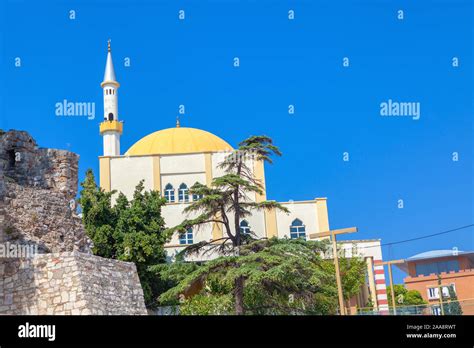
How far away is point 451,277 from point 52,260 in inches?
1507

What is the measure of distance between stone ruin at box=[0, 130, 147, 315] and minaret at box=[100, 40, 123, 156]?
97.8ft

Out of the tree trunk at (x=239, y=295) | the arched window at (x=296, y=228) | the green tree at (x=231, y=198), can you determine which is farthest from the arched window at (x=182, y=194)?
the tree trunk at (x=239, y=295)

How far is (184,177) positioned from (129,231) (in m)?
12.7

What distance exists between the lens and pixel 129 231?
2773 centimetres

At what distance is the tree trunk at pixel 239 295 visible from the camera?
18.2 metres

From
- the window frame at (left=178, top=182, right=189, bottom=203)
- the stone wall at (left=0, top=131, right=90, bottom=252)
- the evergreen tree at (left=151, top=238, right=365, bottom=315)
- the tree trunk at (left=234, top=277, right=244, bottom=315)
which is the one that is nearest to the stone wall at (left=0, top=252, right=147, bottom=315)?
the stone wall at (left=0, top=131, right=90, bottom=252)

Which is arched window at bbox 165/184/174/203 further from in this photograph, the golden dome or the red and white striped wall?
the red and white striped wall

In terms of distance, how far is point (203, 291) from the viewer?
2264cm

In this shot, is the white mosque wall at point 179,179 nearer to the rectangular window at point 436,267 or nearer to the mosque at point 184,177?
the mosque at point 184,177

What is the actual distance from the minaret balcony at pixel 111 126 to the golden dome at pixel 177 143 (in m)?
1.53

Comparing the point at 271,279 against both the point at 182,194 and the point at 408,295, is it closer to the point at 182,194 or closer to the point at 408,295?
the point at 182,194
